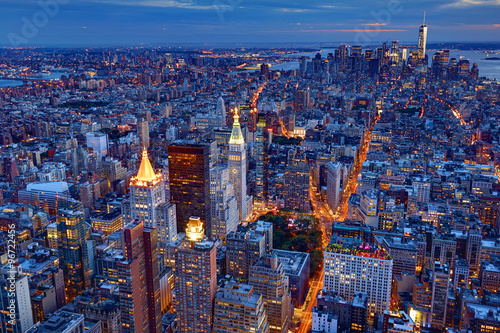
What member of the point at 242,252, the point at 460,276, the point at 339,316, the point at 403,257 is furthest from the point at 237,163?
the point at 460,276

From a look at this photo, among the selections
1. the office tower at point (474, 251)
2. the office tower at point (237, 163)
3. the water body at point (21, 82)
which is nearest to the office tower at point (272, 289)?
the office tower at point (474, 251)

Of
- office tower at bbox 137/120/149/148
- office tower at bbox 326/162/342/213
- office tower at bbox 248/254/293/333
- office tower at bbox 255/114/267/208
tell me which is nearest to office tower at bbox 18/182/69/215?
office tower at bbox 255/114/267/208

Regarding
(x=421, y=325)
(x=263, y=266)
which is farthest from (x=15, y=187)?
(x=421, y=325)

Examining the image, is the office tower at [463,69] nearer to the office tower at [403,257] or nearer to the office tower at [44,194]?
the office tower at [403,257]

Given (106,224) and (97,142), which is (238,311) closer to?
(106,224)

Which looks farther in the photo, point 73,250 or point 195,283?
point 73,250

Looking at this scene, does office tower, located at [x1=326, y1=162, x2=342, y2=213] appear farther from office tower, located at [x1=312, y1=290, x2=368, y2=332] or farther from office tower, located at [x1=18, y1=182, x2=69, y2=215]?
office tower, located at [x1=18, y1=182, x2=69, y2=215]

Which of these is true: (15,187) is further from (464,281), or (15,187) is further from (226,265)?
(464,281)
